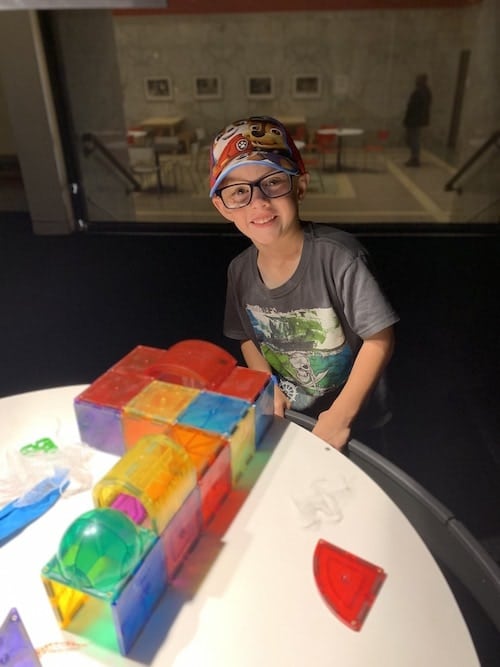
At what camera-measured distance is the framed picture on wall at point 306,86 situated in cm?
352

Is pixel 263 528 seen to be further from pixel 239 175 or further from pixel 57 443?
pixel 239 175

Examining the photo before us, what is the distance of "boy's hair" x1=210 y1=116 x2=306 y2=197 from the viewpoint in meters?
0.91

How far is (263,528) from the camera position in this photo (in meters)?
0.73

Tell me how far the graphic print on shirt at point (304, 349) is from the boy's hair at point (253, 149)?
0.97 feet

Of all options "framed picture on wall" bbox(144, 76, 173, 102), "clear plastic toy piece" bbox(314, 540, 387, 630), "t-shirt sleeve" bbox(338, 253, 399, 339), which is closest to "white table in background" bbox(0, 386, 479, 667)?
"clear plastic toy piece" bbox(314, 540, 387, 630)

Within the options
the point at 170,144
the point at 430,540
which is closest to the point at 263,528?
the point at 430,540

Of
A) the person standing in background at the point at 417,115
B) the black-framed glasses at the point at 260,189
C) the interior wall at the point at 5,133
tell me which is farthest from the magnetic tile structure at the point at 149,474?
the interior wall at the point at 5,133

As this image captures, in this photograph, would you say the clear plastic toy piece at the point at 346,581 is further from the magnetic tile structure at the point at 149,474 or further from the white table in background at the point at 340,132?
the white table in background at the point at 340,132

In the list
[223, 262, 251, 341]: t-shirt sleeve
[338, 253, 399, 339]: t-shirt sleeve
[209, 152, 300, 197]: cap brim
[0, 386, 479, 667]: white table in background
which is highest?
[209, 152, 300, 197]: cap brim

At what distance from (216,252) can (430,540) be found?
7.71 feet

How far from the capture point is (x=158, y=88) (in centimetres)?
359

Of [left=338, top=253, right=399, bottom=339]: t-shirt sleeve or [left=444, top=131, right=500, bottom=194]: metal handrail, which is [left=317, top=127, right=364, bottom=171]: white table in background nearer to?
[left=444, top=131, right=500, bottom=194]: metal handrail

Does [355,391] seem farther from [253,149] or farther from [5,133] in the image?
[5,133]

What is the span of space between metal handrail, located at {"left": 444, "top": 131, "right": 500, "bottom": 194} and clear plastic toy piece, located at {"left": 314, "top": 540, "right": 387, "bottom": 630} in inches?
140
